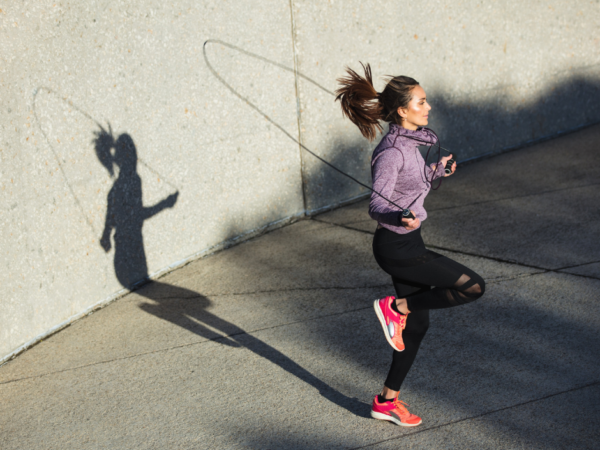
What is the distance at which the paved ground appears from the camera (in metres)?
3.30

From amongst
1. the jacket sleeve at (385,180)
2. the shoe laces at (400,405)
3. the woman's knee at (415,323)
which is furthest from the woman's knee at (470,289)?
the shoe laces at (400,405)

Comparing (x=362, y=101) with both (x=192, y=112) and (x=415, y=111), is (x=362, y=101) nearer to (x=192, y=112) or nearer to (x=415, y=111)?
(x=415, y=111)

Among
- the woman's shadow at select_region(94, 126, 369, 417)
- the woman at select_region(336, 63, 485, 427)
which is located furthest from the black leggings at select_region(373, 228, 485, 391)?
the woman's shadow at select_region(94, 126, 369, 417)

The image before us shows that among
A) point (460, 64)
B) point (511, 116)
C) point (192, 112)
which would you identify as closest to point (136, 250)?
point (192, 112)

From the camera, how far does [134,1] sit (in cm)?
506

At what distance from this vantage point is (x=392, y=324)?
3.25 metres

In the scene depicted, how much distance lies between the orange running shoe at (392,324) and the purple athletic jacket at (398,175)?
0.41 m

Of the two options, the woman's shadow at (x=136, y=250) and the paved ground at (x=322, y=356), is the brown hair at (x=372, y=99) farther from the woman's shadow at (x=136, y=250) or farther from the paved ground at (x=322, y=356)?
the woman's shadow at (x=136, y=250)

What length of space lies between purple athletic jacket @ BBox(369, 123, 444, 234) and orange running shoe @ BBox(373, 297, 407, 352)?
406 mm

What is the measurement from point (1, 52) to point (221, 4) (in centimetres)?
204

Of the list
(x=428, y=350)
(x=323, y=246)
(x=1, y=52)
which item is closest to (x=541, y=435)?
(x=428, y=350)

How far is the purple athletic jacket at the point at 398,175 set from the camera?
3.07 meters

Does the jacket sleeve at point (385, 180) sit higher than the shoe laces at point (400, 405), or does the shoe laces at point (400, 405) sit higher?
the jacket sleeve at point (385, 180)

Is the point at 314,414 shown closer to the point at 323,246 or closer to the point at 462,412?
the point at 462,412
